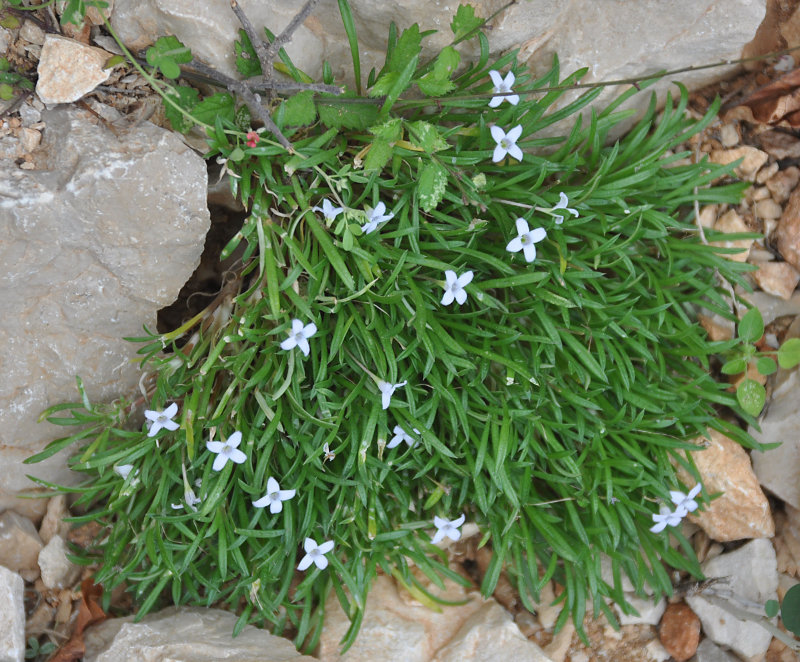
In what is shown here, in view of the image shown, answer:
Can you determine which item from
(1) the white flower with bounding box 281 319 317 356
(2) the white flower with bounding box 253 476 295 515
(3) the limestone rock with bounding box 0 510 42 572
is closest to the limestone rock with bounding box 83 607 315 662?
(3) the limestone rock with bounding box 0 510 42 572

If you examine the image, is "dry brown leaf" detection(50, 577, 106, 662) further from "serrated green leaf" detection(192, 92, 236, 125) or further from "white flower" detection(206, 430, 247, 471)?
"serrated green leaf" detection(192, 92, 236, 125)

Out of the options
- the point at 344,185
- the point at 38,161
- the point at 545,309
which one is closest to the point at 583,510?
the point at 545,309

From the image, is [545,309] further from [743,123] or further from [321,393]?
[743,123]

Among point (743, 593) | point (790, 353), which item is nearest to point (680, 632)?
point (743, 593)

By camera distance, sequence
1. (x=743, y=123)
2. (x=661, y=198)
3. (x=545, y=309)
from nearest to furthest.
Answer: (x=545, y=309) < (x=661, y=198) < (x=743, y=123)

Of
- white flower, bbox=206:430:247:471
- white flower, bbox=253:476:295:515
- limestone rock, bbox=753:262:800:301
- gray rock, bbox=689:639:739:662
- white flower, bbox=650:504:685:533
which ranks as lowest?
gray rock, bbox=689:639:739:662

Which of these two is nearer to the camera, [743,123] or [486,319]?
[486,319]
